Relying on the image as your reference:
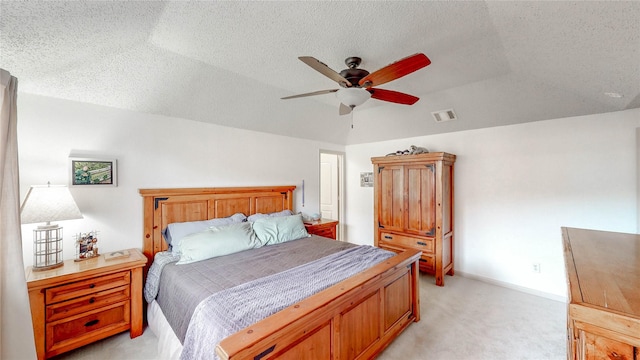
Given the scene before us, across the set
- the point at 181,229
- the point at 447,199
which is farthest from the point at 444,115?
the point at 181,229

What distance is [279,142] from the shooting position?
398 centimetres

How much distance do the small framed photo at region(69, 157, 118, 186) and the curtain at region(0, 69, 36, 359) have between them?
3.16 ft

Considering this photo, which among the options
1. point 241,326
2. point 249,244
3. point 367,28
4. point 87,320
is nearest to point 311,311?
point 241,326

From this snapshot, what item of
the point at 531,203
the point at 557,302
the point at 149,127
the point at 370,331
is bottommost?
the point at 557,302

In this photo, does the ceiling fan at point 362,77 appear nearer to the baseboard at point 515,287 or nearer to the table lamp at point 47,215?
the table lamp at point 47,215

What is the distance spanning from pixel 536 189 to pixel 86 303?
4.85 metres

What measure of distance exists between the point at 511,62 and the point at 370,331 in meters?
2.60

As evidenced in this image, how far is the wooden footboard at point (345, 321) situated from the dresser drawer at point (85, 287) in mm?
1671

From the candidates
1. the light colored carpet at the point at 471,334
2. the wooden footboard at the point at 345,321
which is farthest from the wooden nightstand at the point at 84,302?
the wooden footboard at the point at 345,321

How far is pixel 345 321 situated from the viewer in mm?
1699

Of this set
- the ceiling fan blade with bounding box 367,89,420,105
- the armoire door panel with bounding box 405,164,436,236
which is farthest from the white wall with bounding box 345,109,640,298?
the ceiling fan blade with bounding box 367,89,420,105

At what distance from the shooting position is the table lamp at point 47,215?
191cm

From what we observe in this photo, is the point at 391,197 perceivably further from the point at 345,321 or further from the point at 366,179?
the point at 345,321

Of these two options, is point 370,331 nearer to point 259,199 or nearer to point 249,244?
point 249,244
